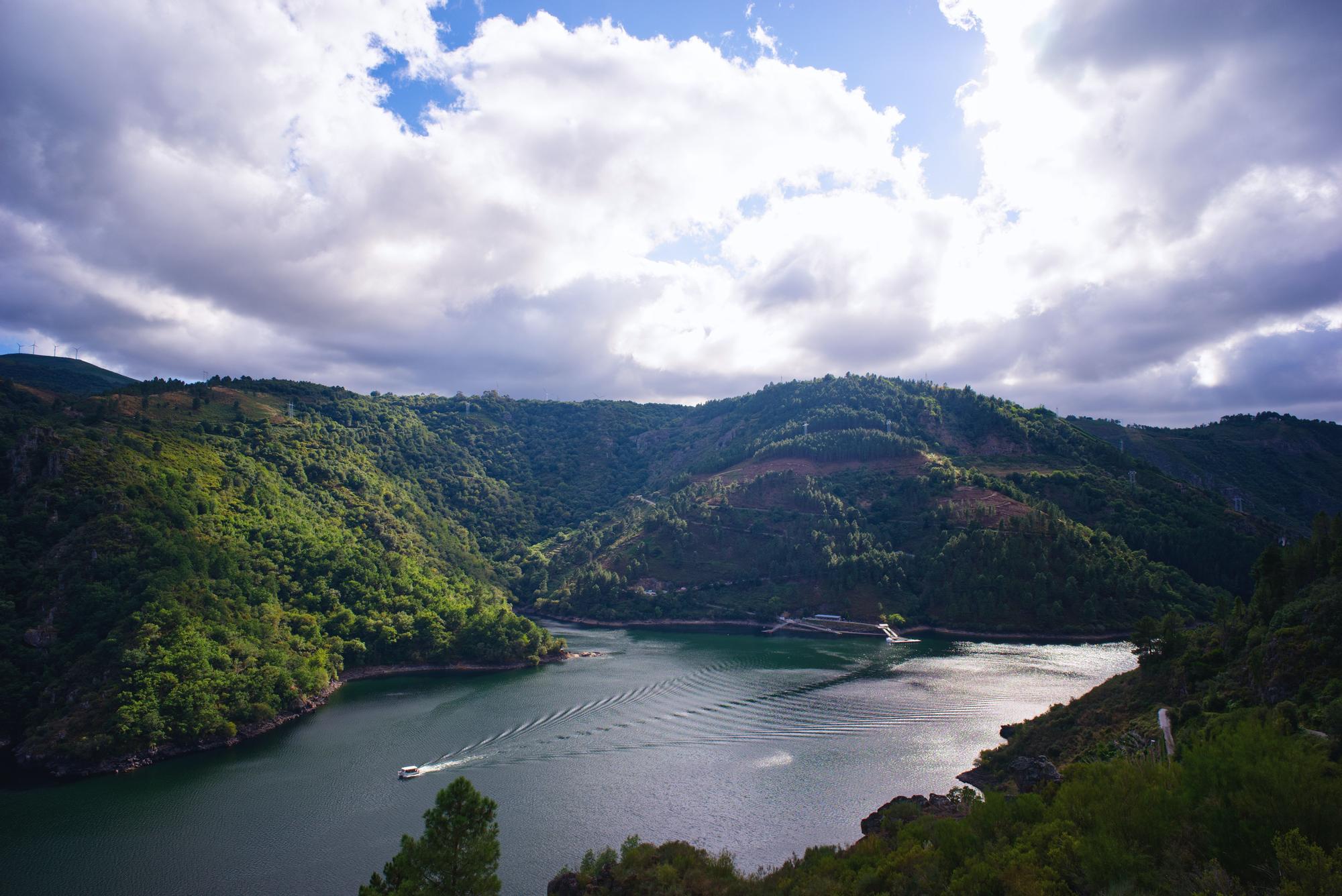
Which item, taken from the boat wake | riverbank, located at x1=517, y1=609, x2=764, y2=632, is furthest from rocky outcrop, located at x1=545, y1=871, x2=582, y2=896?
riverbank, located at x1=517, y1=609, x2=764, y2=632

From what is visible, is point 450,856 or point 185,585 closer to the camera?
point 450,856

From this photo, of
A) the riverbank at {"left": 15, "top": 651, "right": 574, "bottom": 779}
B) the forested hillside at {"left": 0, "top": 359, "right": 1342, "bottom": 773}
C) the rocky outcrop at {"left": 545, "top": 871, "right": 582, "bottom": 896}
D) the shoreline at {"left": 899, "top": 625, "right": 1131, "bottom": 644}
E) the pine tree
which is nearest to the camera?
the pine tree

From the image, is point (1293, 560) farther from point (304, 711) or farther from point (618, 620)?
point (618, 620)

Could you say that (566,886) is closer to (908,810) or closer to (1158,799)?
(908,810)

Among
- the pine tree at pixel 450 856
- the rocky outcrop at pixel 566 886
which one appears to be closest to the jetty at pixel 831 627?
the rocky outcrop at pixel 566 886

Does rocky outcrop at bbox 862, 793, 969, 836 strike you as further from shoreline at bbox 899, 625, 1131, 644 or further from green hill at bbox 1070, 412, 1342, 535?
green hill at bbox 1070, 412, 1342, 535

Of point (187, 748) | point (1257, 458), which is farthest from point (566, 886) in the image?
point (1257, 458)
